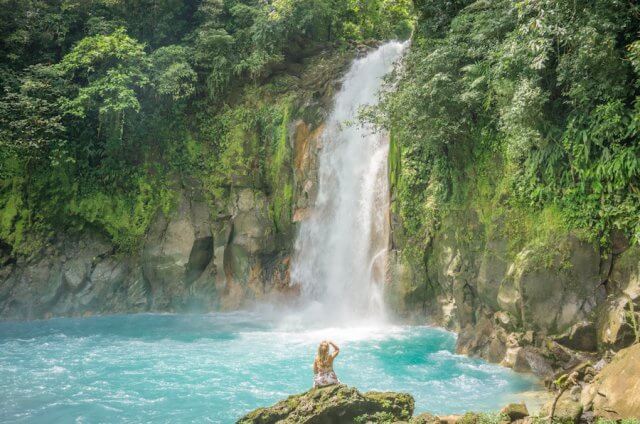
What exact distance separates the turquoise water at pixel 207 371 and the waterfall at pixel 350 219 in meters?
1.72

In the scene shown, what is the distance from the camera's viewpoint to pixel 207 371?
11.6 metres

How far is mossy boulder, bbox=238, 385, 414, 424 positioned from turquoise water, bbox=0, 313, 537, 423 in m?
1.49

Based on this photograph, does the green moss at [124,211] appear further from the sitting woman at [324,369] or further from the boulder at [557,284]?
the boulder at [557,284]

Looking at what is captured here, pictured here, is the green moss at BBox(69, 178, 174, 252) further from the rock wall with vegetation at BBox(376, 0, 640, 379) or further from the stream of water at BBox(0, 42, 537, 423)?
the rock wall with vegetation at BBox(376, 0, 640, 379)

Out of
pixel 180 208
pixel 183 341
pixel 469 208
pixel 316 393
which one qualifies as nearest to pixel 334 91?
pixel 180 208

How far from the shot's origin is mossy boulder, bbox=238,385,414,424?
7.29 m

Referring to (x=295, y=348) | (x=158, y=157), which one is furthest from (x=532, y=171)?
(x=158, y=157)

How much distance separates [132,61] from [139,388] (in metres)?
12.4

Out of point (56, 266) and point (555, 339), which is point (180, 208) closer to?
point (56, 266)

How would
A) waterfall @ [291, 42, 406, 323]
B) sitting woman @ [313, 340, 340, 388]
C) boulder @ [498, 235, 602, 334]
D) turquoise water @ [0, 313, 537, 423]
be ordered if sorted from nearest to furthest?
1. sitting woman @ [313, 340, 340, 388]
2. turquoise water @ [0, 313, 537, 423]
3. boulder @ [498, 235, 602, 334]
4. waterfall @ [291, 42, 406, 323]

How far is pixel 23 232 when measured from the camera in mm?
18375

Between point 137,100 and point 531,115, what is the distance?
13.5m

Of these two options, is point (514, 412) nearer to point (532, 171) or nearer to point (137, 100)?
point (532, 171)

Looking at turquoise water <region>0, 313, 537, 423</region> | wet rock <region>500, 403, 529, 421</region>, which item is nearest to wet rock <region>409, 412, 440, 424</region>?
wet rock <region>500, 403, 529, 421</region>
